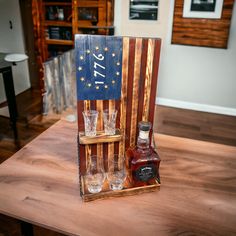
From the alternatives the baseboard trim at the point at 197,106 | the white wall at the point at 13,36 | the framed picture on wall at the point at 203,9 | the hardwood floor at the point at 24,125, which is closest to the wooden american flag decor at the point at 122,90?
the hardwood floor at the point at 24,125

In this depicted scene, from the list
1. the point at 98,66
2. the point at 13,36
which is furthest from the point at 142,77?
the point at 13,36

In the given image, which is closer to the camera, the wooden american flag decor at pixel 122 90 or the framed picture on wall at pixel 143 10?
the wooden american flag decor at pixel 122 90

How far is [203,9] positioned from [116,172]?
9.92 feet

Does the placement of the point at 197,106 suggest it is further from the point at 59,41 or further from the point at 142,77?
the point at 142,77

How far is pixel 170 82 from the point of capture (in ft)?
12.6

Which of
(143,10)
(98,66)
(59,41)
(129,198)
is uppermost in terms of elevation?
(143,10)

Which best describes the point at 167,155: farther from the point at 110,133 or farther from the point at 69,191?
the point at 69,191

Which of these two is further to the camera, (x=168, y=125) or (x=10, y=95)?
(x=168, y=125)

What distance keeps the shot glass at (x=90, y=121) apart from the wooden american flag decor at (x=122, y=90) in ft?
0.06

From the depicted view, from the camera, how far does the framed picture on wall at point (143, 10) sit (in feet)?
11.4

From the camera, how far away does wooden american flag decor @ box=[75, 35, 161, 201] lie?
907 mm

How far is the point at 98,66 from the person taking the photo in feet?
3.02

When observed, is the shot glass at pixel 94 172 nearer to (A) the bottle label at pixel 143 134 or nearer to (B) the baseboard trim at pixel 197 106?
(A) the bottle label at pixel 143 134

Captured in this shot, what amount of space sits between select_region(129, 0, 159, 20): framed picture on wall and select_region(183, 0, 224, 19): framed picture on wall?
16.2 inches
